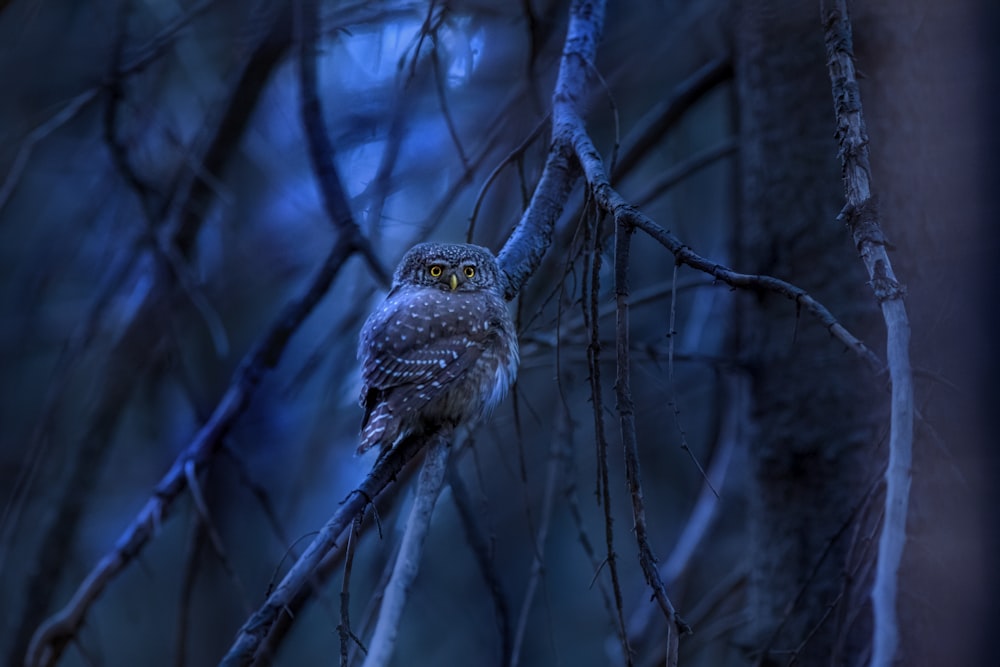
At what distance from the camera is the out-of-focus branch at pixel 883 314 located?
0.94 meters

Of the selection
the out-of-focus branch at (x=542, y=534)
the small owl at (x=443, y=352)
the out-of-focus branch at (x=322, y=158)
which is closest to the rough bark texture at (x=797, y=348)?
the out-of-focus branch at (x=542, y=534)

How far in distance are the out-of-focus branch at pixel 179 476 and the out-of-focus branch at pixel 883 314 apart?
5.08 ft

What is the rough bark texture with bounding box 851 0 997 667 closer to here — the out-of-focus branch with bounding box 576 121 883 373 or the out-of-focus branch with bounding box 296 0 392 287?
the out-of-focus branch with bounding box 576 121 883 373

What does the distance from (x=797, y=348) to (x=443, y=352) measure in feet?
3.59

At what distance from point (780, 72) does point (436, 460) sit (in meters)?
1.88

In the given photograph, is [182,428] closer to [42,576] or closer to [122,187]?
[122,187]

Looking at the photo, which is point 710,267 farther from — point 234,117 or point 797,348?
point 234,117

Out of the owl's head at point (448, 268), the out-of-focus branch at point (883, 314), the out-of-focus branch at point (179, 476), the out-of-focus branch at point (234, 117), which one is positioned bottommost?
the out-of-focus branch at point (883, 314)

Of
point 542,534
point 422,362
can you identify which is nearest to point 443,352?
point 422,362

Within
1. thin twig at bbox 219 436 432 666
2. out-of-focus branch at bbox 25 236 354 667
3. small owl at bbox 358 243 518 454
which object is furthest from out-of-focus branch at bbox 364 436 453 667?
out-of-focus branch at bbox 25 236 354 667

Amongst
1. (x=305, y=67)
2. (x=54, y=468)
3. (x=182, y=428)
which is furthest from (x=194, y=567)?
(x=182, y=428)

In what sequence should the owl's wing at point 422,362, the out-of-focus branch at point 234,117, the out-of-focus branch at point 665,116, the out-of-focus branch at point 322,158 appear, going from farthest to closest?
the out-of-focus branch at point 234,117, the out-of-focus branch at point 665,116, the out-of-focus branch at point 322,158, the owl's wing at point 422,362

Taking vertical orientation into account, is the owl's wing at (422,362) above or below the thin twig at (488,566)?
above

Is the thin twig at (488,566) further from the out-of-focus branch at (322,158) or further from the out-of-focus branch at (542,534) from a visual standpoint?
the out-of-focus branch at (322,158)
